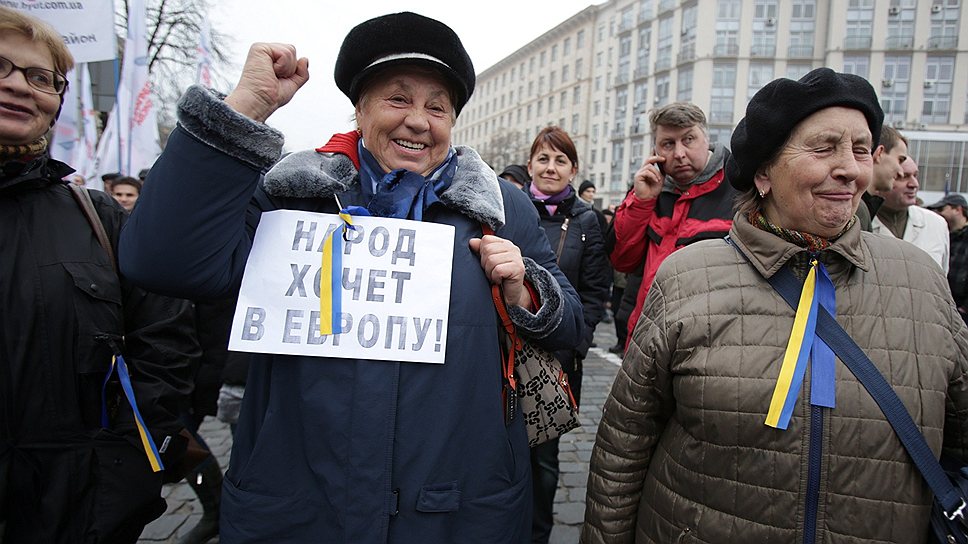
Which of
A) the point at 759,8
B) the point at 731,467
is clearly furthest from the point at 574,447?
the point at 759,8

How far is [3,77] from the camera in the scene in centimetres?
167

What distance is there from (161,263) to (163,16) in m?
23.0

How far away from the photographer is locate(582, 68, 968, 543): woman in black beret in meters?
1.45

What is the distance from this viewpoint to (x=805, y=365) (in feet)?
4.79

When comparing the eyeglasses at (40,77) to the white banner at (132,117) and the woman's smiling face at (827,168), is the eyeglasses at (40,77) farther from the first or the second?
the white banner at (132,117)

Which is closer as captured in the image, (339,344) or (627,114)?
(339,344)

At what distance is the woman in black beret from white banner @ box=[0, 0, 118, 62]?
17.5ft

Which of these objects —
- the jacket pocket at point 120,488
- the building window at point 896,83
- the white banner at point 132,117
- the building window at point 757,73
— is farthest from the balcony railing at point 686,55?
the jacket pocket at point 120,488

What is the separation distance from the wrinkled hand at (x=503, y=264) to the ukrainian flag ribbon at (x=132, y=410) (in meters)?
1.23

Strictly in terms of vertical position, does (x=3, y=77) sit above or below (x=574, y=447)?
above

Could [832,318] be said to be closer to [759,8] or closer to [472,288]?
[472,288]

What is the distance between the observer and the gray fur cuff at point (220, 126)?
1.26 metres

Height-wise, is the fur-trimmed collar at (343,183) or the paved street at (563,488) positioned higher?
the fur-trimmed collar at (343,183)

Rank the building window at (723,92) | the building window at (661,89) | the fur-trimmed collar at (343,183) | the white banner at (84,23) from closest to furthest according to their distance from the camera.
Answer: the fur-trimmed collar at (343,183)
the white banner at (84,23)
the building window at (723,92)
the building window at (661,89)
